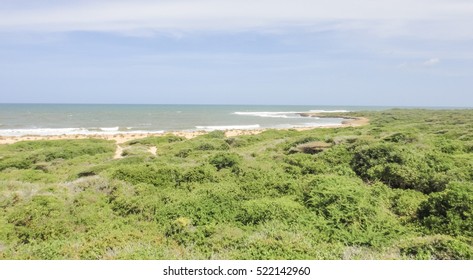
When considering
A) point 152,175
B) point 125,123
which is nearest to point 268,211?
point 152,175

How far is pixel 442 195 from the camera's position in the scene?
24.0ft

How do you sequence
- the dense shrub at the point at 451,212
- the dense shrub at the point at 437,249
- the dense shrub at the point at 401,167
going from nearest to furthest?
the dense shrub at the point at 437,249 → the dense shrub at the point at 451,212 → the dense shrub at the point at 401,167

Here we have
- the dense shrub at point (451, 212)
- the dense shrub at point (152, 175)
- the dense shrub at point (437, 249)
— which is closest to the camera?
the dense shrub at point (437, 249)

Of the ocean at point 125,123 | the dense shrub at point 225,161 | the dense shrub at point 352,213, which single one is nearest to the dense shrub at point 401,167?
the dense shrub at point 352,213

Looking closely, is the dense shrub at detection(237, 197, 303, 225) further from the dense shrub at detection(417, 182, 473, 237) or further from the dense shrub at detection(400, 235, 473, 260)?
the dense shrub at detection(417, 182, 473, 237)

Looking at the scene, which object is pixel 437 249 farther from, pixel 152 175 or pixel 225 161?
pixel 152 175

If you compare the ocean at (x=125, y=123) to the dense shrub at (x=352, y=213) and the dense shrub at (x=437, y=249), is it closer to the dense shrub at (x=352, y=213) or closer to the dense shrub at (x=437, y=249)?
the dense shrub at (x=352, y=213)

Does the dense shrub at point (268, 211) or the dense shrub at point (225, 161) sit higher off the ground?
the dense shrub at point (225, 161)

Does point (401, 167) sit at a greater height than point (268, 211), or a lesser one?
greater

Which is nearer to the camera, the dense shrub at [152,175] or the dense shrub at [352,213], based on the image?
the dense shrub at [352,213]

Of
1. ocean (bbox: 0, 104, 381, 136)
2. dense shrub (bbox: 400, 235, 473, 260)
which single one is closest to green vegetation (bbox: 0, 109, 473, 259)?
dense shrub (bbox: 400, 235, 473, 260)

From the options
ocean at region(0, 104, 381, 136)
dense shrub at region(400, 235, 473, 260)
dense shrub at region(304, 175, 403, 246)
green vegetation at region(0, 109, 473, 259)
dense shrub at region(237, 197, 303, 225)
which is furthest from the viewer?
ocean at region(0, 104, 381, 136)

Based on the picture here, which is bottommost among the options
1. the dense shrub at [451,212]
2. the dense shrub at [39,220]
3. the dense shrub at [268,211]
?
the dense shrub at [39,220]

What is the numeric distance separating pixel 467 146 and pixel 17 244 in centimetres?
1628
